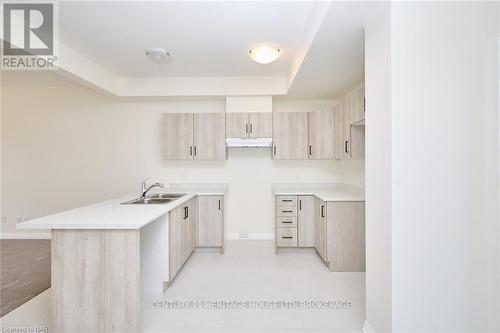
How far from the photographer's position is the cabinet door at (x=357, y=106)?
271cm

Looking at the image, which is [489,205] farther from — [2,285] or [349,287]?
[2,285]

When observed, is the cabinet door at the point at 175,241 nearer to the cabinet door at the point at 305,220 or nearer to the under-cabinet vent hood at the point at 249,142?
the under-cabinet vent hood at the point at 249,142

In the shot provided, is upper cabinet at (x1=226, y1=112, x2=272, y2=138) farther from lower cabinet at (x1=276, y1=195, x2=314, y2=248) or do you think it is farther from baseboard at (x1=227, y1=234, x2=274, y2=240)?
baseboard at (x1=227, y1=234, x2=274, y2=240)

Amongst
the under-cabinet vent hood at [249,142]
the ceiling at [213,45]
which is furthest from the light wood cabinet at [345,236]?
the ceiling at [213,45]

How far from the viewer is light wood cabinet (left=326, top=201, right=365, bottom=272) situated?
9.66 ft

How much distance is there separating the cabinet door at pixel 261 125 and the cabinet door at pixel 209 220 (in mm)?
1108

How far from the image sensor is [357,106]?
285 cm

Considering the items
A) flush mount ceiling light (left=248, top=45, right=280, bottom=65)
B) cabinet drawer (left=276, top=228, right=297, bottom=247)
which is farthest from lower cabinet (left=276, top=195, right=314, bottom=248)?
flush mount ceiling light (left=248, top=45, right=280, bottom=65)

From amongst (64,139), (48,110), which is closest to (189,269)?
(64,139)

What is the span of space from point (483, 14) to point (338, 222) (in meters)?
2.18

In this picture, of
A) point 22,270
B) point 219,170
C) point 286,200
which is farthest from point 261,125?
point 22,270

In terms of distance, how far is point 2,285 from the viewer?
2.62 metres

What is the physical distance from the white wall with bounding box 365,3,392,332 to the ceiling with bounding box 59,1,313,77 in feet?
2.56

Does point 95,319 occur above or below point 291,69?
below
